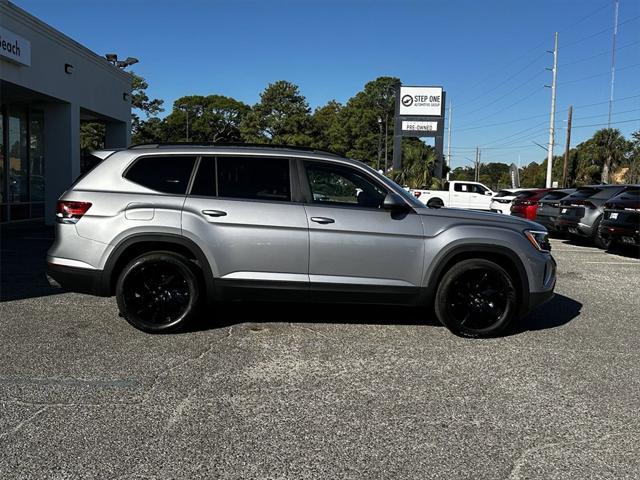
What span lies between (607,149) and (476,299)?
61976 mm

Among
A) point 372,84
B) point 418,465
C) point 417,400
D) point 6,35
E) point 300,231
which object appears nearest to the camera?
point 418,465

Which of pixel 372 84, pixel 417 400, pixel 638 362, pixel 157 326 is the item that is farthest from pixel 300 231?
pixel 372 84

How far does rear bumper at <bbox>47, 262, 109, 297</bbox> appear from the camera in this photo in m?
5.43

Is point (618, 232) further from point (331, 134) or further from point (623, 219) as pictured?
point (331, 134)

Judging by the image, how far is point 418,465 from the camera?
317cm

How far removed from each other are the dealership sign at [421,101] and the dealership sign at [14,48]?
27956mm

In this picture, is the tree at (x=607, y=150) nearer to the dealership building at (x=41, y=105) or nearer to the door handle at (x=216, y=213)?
the dealership building at (x=41, y=105)

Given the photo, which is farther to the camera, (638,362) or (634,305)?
(634,305)

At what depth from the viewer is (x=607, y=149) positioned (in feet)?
195

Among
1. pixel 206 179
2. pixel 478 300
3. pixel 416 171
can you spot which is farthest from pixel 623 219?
pixel 416 171

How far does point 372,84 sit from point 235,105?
790 inches

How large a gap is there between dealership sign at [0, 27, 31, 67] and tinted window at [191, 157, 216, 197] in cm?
870

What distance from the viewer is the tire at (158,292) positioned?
5422 millimetres

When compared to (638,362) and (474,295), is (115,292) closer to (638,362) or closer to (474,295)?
(474,295)
